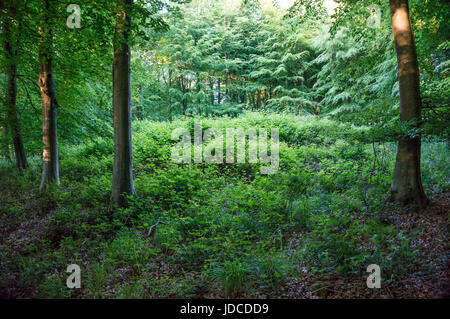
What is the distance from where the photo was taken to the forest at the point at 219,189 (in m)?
3.72

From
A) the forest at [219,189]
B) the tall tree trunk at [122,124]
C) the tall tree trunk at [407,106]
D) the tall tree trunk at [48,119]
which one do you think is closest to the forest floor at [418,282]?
the forest at [219,189]

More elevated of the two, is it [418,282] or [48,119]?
[48,119]

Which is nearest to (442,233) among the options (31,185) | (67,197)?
(67,197)

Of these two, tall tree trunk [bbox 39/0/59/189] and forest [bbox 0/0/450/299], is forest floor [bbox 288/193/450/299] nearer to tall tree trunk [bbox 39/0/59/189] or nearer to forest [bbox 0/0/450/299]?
forest [bbox 0/0/450/299]

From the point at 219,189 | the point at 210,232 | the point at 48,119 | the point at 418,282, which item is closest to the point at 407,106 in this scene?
the point at 418,282

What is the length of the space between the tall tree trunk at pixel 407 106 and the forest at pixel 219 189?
0.02 meters

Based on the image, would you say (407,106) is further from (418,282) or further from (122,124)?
(122,124)

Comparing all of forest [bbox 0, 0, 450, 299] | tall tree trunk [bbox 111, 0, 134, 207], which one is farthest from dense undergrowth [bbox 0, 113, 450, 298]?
tall tree trunk [bbox 111, 0, 134, 207]

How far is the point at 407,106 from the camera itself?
4945 mm

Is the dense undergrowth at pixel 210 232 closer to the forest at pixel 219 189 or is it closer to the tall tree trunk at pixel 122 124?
the forest at pixel 219 189

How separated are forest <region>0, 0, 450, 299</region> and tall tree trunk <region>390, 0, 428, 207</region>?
24 millimetres

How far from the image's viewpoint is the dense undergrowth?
3711 mm

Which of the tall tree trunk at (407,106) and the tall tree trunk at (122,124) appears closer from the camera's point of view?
the tall tree trunk at (407,106)

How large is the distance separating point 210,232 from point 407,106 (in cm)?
476
